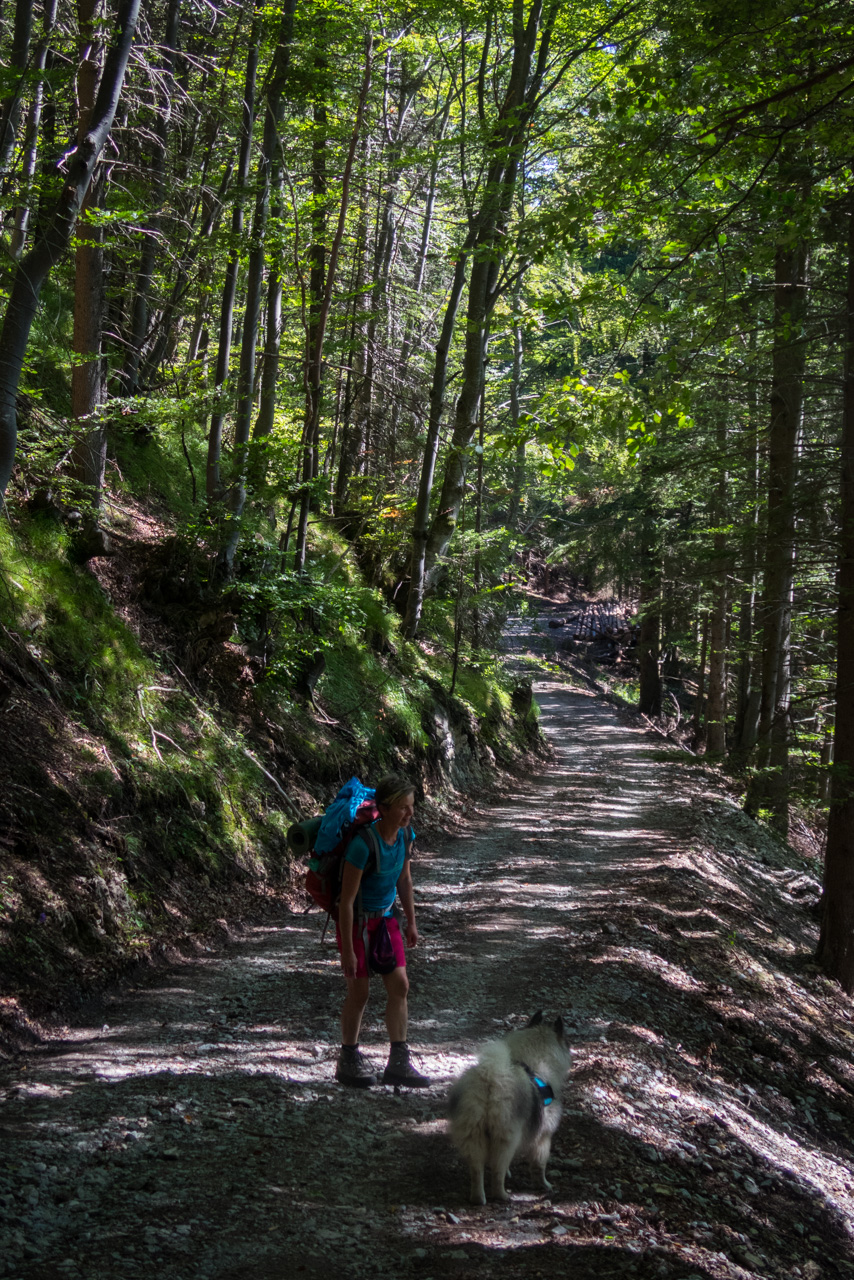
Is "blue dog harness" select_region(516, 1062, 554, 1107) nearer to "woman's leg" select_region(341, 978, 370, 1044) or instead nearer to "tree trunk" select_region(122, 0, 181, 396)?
"woman's leg" select_region(341, 978, 370, 1044)

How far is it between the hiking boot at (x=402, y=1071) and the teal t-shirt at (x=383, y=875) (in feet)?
2.70

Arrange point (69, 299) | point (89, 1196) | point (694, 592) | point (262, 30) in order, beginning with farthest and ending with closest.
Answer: point (694, 592)
point (69, 299)
point (262, 30)
point (89, 1196)

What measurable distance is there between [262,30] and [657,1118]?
12036 mm

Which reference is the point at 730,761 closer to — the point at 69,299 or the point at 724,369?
the point at 724,369

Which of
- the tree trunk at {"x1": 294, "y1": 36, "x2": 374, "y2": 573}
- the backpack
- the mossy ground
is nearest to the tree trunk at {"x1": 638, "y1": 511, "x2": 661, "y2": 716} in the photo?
the tree trunk at {"x1": 294, "y1": 36, "x2": 374, "y2": 573}

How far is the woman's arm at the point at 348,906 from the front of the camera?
442cm

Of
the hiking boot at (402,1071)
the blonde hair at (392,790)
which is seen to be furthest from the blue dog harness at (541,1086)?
the blonde hair at (392,790)

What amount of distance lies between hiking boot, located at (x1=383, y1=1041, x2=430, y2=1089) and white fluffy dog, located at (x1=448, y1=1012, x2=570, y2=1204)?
36.1 inches

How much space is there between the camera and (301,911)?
26.6 ft

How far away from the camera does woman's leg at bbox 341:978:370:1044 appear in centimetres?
464

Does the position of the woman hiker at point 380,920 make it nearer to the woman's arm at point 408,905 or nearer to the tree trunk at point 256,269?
the woman's arm at point 408,905

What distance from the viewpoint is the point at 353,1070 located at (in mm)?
4730

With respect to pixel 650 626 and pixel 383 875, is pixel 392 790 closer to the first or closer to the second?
pixel 383 875

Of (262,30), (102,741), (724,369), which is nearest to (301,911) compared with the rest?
(102,741)
